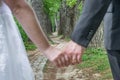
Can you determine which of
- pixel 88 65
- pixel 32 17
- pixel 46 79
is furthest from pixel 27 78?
pixel 88 65

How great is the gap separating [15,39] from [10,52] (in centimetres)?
13

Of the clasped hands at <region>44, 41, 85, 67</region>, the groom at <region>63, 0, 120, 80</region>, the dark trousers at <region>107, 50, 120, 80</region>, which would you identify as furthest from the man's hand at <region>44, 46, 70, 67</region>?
the dark trousers at <region>107, 50, 120, 80</region>

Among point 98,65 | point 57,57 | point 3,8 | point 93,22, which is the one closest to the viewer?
point 3,8

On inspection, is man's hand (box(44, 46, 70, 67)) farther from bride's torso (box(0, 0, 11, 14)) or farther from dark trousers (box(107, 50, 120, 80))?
bride's torso (box(0, 0, 11, 14))

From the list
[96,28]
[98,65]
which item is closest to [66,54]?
[96,28]

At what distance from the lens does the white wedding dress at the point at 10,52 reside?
329 cm

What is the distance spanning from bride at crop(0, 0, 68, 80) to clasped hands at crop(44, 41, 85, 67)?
10.1 inches

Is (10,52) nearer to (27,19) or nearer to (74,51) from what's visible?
(27,19)

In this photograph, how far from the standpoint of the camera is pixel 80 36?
3.59 m

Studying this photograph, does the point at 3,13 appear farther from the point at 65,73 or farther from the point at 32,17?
the point at 65,73

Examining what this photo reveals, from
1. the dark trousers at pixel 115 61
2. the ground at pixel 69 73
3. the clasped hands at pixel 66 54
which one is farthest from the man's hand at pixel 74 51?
the ground at pixel 69 73

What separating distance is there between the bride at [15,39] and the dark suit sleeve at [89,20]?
313 millimetres

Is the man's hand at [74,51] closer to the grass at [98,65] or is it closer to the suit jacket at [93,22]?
the suit jacket at [93,22]

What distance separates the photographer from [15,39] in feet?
11.2
